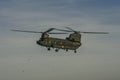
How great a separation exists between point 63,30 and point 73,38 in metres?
23.9

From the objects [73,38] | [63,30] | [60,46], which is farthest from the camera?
[73,38]

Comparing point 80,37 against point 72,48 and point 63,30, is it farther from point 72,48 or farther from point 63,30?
point 63,30

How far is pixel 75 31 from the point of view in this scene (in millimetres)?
195625

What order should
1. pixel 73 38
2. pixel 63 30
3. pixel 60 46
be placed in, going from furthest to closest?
pixel 73 38, pixel 60 46, pixel 63 30

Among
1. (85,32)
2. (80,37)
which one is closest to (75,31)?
(80,37)

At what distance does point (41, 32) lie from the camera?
181 metres

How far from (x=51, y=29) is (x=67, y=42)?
11.7m

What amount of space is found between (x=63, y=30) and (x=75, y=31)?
27745 millimetres

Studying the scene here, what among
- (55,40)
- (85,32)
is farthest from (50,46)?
(85,32)

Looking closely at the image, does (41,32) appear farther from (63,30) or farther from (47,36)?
(63,30)

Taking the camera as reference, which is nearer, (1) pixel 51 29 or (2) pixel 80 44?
(1) pixel 51 29

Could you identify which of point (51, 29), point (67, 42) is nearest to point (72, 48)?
point (67, 42)

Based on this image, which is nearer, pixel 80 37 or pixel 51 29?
pixel 51 29

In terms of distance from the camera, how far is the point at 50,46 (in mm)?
A: 176500
